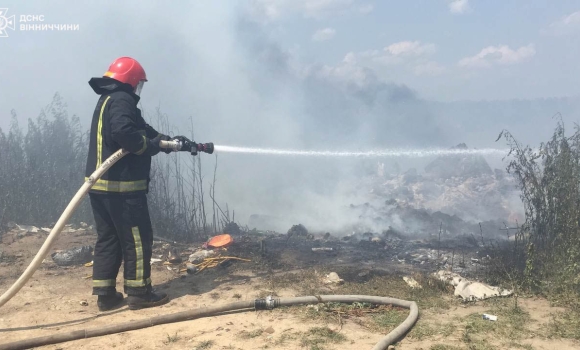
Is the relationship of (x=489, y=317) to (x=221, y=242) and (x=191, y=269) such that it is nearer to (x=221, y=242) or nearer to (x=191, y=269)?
(x=191, y=269)

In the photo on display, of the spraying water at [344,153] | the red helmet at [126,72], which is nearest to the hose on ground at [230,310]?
the spraying water at [344,153]

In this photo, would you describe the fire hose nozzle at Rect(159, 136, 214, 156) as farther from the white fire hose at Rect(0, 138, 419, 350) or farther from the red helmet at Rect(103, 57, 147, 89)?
the red helmet at Rect(103, 57, 147, 89)

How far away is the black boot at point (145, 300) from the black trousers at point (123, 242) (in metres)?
0.04

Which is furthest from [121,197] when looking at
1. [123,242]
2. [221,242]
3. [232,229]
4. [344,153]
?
[344,153]

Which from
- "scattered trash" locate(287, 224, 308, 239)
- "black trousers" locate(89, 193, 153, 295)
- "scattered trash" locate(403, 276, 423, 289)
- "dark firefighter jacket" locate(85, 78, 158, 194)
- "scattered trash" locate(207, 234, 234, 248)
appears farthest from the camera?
"scattered trash" locate(287, 224, 308, 239)

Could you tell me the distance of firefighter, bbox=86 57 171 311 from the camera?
4012 millimetres

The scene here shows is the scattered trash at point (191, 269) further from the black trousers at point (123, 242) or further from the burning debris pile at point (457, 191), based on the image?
the burning debris pile at point (457, 191)

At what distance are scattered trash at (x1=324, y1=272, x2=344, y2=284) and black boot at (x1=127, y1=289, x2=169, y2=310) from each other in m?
1.76

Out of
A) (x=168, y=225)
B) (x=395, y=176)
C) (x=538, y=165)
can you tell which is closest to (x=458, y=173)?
(x=395, y=176)

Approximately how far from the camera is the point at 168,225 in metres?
7.22

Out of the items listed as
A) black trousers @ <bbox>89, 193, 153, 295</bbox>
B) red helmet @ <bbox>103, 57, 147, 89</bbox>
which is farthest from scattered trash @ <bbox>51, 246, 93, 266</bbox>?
red helmet @ <bbox>103, 57, 147, 89</bbox>

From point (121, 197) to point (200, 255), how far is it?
1.93 m

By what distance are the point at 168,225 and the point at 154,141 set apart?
11.1 feet

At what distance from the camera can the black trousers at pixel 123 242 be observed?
4.04 meters
